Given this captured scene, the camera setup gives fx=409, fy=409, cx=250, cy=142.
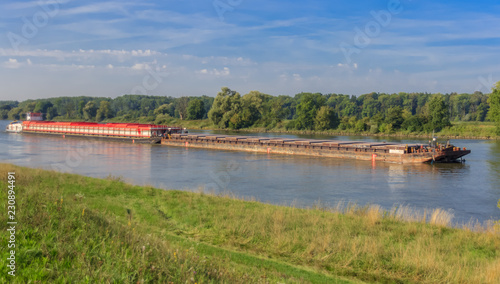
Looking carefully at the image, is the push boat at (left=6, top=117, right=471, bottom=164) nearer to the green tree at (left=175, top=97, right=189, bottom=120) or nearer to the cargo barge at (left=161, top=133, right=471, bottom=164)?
the cargo barge at (left=161, top=133, right=471, bottom=164)

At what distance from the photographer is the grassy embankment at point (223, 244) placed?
902 cm

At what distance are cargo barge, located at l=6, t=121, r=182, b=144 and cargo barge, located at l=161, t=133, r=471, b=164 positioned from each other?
4752 millimetres

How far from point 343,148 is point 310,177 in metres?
21.4

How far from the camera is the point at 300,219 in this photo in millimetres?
17984

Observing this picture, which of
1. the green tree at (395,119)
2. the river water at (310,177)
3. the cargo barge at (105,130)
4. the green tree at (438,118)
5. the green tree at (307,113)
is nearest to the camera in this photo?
the river water at (310,177)

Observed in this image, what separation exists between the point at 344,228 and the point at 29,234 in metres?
11.5

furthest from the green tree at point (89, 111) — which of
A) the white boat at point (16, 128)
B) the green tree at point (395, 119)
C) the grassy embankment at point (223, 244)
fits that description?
the grassy embankment at point (223, 244)

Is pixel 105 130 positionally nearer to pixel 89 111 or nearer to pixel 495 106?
pixel 495 106

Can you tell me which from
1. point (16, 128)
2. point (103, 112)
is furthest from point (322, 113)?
point (103, 112)

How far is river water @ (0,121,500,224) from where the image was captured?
2920 cm

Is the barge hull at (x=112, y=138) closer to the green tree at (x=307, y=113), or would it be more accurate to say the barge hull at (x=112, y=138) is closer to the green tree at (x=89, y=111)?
the green tree at (x=307, y=113)

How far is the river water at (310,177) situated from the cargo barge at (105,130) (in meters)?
23.2

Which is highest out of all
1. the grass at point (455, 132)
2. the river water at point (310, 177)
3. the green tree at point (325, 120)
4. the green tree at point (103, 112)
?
the green tree at point (103, 112)

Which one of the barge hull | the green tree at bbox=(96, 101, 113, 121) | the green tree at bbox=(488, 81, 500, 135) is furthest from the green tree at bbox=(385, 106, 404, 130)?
the green tree at bbox=(96, 101, 113, 121)
